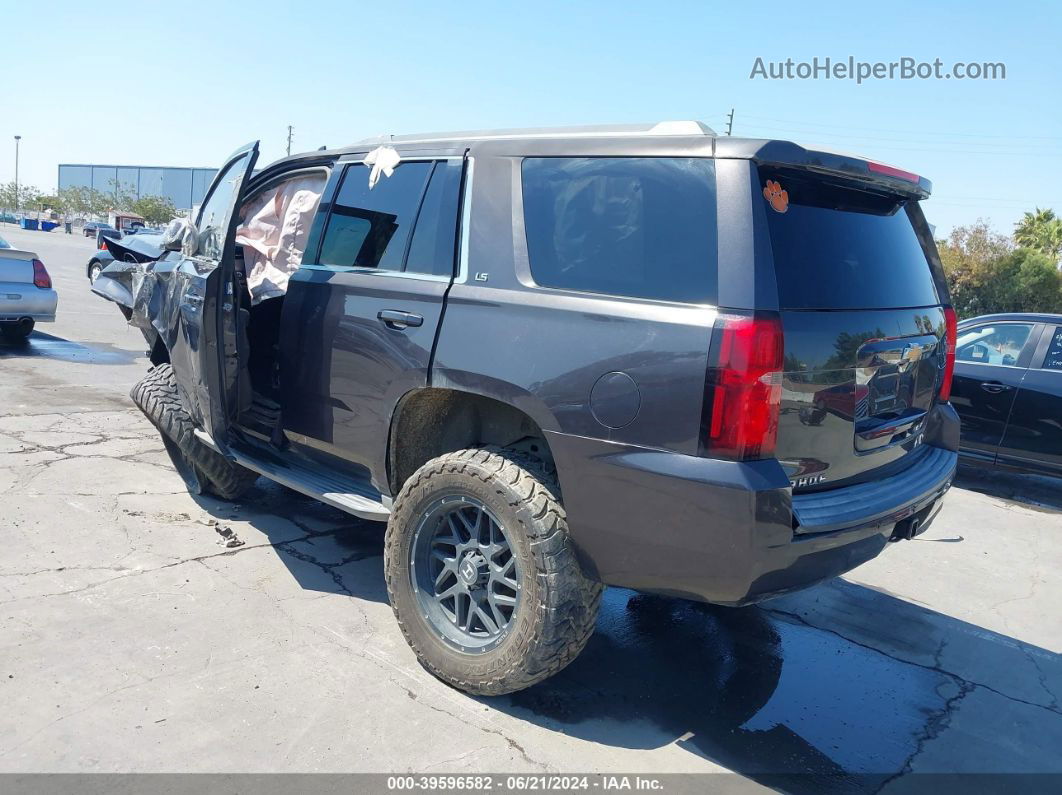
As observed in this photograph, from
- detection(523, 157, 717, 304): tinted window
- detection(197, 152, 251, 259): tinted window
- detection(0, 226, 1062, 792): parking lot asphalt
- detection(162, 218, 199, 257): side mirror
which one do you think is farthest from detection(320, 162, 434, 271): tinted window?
detection(0, 226, 1062, 792): parking lot asphalt

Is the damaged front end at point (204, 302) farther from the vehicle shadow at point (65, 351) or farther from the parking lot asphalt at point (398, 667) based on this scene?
the vehicle shadow at point (65, 351)

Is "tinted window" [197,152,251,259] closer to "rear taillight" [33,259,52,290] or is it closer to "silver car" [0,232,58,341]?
"silver car" [0,232,58,341]

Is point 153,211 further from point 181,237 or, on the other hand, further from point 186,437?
point 186,437

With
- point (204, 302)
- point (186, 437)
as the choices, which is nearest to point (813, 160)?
point (204, 302)

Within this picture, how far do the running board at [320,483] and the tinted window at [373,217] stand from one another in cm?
110

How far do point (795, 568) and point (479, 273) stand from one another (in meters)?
1.73

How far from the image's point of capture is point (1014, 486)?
8.24m

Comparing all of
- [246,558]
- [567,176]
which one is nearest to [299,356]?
[246,558]

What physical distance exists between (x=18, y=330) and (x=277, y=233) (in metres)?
8.40

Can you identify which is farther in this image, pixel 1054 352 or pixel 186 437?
pixel 1054 352

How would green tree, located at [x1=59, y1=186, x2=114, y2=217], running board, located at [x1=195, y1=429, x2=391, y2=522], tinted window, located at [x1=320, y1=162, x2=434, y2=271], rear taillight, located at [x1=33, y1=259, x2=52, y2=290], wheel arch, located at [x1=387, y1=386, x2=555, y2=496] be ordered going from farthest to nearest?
green tree, located at [x1=59, y1=186, x2=114, y2=217] → rear taillight, located at [x1=33, y1=259, x2=52, y2=290] → tinted window, located at [x1=320, y1=162, x2=434, y2=271] → running board, located at [x1=195, y1=429, x2=391, y2=522] → wheel arch, located at [x1=387, y1=386, x2=555, y2=496]

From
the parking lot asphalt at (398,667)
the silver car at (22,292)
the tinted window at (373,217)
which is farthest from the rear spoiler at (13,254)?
the tinted window at (373,217)

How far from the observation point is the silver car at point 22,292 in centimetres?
1080

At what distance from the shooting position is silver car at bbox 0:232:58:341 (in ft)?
35.4
